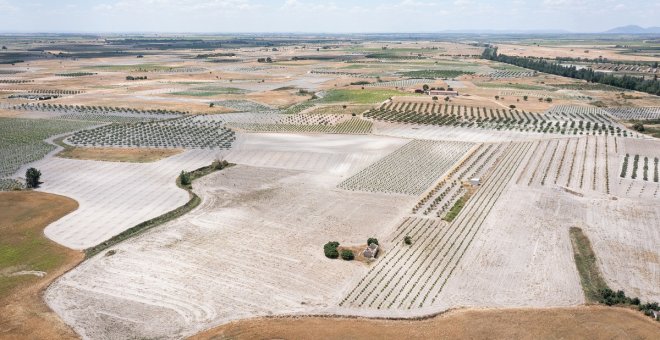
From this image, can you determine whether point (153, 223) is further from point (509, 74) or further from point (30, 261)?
point (509, 74)

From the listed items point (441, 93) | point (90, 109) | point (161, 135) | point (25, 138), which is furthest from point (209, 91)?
point (441, 93)

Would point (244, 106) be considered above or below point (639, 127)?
above

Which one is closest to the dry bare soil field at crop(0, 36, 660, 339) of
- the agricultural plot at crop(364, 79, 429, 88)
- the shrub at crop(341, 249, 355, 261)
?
the shrub at crop(341, 249, 355, 261)

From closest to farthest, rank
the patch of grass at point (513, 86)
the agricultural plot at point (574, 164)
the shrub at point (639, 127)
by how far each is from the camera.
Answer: the agricultural plot at point (574, 164)
the shrub at point (639, 127)
the patch of grass at point (513, 86)

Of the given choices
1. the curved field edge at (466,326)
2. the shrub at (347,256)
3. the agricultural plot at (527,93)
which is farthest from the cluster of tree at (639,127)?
the shrub at (347,256)

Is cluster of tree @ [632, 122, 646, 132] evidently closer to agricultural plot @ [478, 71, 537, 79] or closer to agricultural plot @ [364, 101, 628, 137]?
agricultural plot @ [364, 101, 628, 137]

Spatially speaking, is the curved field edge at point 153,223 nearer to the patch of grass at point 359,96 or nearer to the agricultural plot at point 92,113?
the agricultural plot at point 92,113
